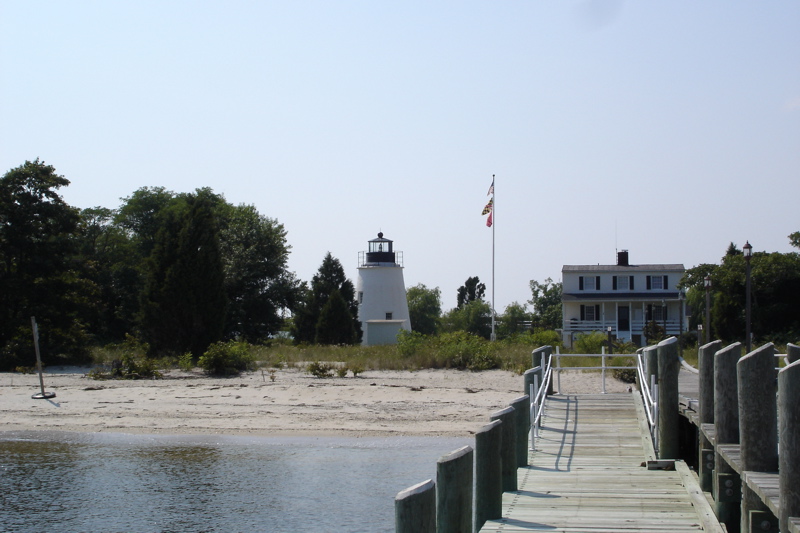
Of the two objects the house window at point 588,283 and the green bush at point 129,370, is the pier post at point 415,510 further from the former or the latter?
the house window at point 588,283

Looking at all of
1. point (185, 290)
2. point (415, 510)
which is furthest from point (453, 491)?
point (185, 290)

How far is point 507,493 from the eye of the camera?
8742 millimetres

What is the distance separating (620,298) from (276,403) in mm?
43937

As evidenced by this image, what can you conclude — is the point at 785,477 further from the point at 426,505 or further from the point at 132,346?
the point at 132,346

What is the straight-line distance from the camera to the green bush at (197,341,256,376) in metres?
34.2

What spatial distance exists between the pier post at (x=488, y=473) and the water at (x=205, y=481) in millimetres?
8430

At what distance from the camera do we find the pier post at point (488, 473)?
278 inches

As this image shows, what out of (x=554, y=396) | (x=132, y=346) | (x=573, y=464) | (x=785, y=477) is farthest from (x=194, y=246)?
(x=785, y=477)

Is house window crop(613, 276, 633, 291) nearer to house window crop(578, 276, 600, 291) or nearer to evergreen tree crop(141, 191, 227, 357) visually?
house window crop(578, 276, 600, 291)

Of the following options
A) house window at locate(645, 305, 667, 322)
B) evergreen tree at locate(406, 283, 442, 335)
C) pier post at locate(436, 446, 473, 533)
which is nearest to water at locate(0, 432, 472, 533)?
pier post at locate(436, 446, 473, 533)

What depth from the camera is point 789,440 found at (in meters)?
5.14

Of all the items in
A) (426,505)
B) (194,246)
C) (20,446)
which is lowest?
(20,446)

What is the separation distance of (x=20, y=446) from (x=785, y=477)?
72.7 ft

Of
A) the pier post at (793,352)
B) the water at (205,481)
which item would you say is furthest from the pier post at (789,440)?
the water at (205,481)
